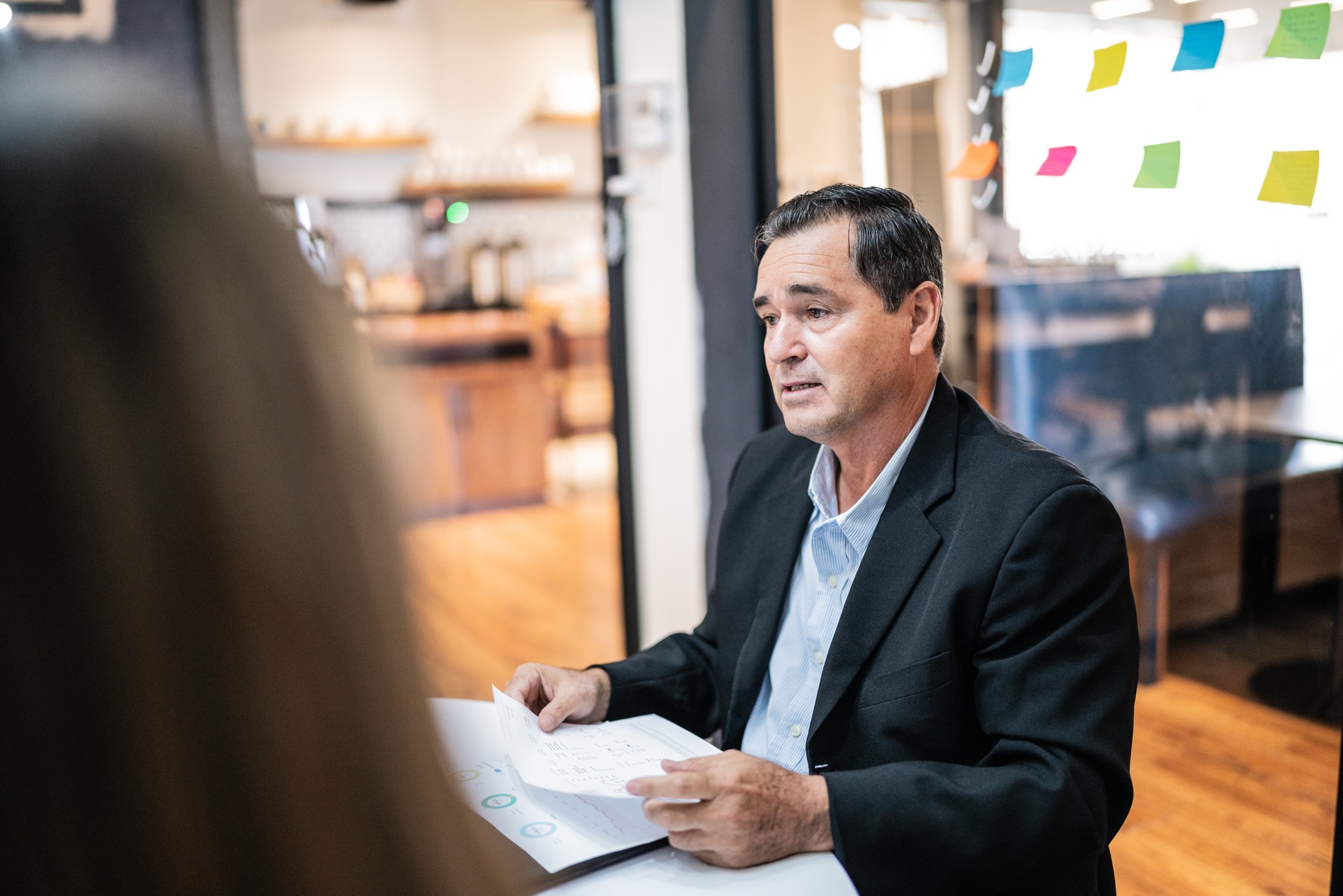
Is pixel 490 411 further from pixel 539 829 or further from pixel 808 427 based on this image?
pixel 539 829

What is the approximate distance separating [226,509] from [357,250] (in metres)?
6.87

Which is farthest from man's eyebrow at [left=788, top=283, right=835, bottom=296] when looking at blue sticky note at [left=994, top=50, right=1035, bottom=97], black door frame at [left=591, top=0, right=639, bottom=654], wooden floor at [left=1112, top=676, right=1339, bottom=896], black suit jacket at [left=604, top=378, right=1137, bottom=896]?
black door frame at [left=591, top=0, right=639, bottom=654]

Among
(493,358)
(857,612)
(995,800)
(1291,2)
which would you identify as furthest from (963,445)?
(493,358)

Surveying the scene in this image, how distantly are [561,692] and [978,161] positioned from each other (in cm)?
129

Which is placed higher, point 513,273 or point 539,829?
point 513,273

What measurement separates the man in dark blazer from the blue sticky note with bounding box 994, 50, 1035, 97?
58cm

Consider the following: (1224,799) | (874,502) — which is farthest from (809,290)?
(1224,799)

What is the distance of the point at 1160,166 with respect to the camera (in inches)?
66.0

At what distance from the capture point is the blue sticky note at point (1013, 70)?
1827 mm

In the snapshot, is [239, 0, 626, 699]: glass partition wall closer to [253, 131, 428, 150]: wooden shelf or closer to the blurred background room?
[253, 131, 428, 150]: wooden shelf

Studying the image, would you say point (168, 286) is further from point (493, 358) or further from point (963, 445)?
point (493, 358)

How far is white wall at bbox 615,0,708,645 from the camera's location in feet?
8.62

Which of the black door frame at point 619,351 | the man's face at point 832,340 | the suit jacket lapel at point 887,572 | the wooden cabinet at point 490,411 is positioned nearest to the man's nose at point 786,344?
the man's face at point 832,340

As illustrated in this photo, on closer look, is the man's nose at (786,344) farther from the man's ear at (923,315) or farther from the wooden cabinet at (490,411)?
the wooden cabinet at (490,411)
